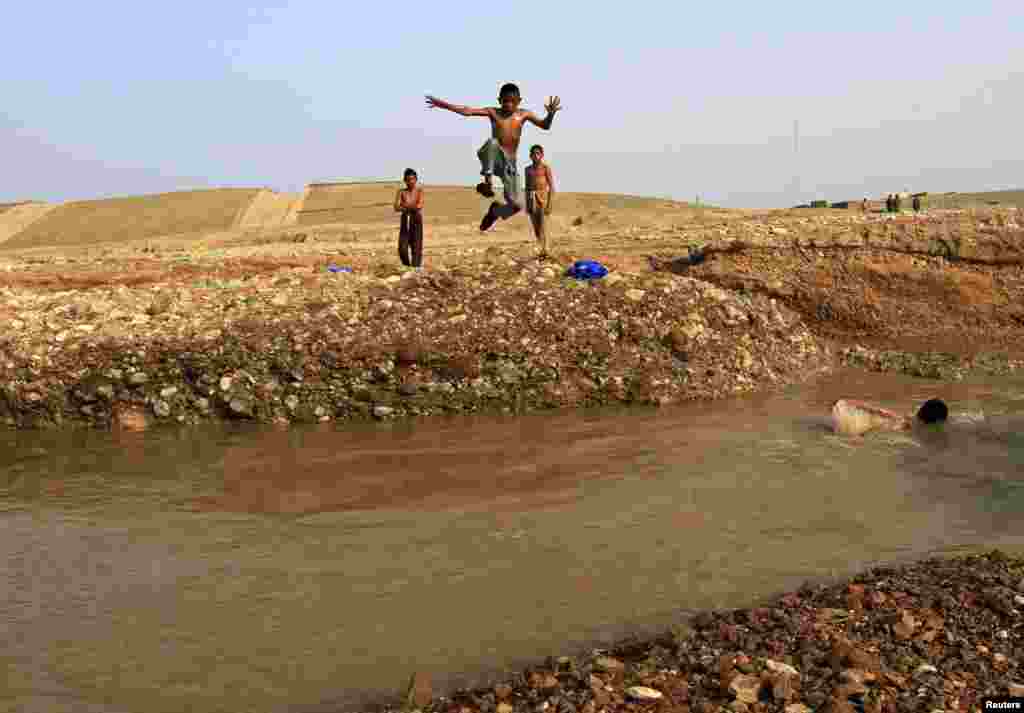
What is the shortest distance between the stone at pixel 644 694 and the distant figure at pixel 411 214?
753 centimetres

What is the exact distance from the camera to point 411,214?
1021 centimetres

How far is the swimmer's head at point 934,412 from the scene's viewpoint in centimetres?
665

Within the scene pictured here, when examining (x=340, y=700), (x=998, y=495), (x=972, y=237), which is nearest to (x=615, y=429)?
(x=998, y=495)

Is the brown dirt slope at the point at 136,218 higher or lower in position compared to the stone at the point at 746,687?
higher

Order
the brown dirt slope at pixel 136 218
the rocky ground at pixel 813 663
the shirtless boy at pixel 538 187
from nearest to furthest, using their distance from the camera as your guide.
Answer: the rocky ground at pixel 813 663 → the shirtless boy at pixel 538 187 → the brown dirt slope at pixel 136 218

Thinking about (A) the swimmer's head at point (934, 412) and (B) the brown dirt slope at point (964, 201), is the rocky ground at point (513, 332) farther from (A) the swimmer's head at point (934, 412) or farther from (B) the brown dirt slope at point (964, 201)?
(B) the brown dirt slope at point (964, 201)

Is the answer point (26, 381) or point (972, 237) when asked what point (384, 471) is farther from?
point (972, 237)

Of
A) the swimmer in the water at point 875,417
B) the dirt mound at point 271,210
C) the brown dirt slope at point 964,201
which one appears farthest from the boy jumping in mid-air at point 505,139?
the dirt mound at point 271,210

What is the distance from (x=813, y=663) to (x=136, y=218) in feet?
106

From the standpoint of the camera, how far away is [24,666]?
3.14m

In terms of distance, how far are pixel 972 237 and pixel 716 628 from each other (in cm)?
912

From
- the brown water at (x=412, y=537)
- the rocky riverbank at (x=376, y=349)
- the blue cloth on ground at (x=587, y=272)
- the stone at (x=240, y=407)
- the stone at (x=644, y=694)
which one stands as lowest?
the brown water at (x=412, y=537)

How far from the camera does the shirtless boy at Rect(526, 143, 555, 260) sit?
9750 mm

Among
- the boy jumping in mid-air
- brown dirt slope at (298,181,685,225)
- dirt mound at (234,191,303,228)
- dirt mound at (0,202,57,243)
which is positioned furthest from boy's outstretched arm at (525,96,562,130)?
dirt mound at (0,202,57,243)
